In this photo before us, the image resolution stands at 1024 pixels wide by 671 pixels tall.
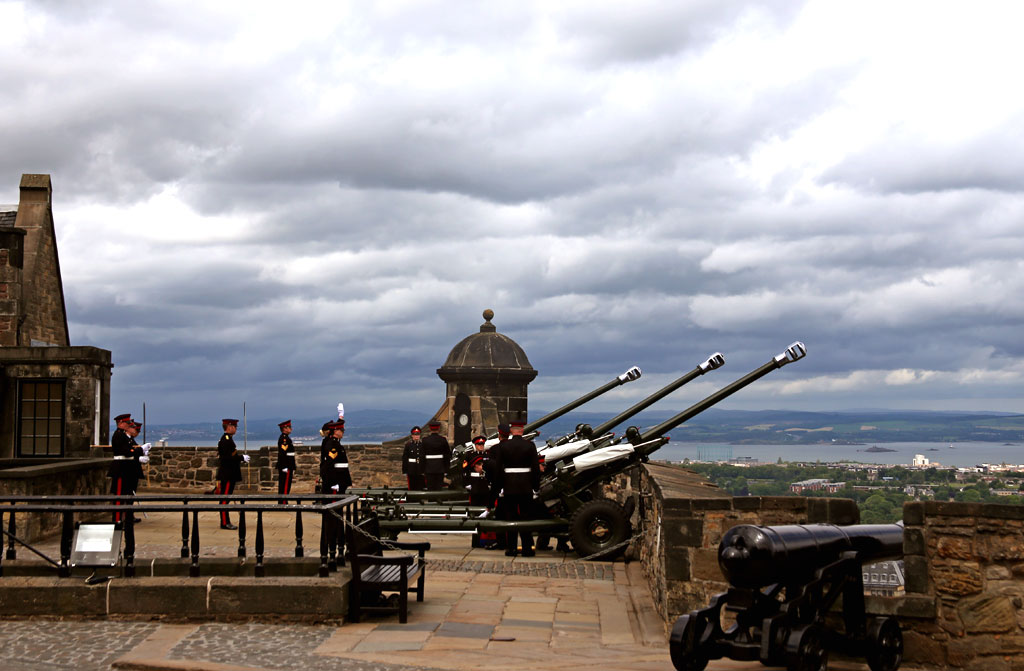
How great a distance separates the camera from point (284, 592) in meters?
7.56

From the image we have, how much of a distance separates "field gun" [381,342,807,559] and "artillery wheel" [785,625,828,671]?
19.9ft

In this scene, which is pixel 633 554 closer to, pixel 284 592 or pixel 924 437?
pixel 284 592

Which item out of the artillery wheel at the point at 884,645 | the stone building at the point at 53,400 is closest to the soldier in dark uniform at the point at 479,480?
the stone building at the point at 53,400

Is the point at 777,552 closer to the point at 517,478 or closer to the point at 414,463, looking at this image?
the point at 517,478

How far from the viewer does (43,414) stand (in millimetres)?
15305

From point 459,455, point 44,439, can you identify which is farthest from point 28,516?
point 459,455

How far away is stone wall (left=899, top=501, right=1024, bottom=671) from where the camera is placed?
6520mm

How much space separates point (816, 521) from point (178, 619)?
4.28 meters

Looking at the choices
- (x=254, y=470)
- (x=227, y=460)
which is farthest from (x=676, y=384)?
(x=254, y=470)

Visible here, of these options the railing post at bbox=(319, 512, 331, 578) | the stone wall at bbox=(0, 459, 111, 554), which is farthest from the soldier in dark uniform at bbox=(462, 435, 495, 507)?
the railing post at bbox=(319, 512, 331, 578)

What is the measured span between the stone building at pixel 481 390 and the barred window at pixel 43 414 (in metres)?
7.01

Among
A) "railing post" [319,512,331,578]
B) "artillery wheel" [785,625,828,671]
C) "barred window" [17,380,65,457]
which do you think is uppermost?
"barred window" [17,380,65,457]

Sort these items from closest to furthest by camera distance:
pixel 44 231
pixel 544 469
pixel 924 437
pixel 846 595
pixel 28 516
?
pixel 846 595 < pixel 28 516 < pixel 544 469 < pixel 44 231 < pixel 924 437

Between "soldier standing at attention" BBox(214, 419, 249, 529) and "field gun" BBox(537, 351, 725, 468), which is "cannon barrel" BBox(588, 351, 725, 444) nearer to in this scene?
Result: "field gun" BBox(537, 351, 725, 468)
